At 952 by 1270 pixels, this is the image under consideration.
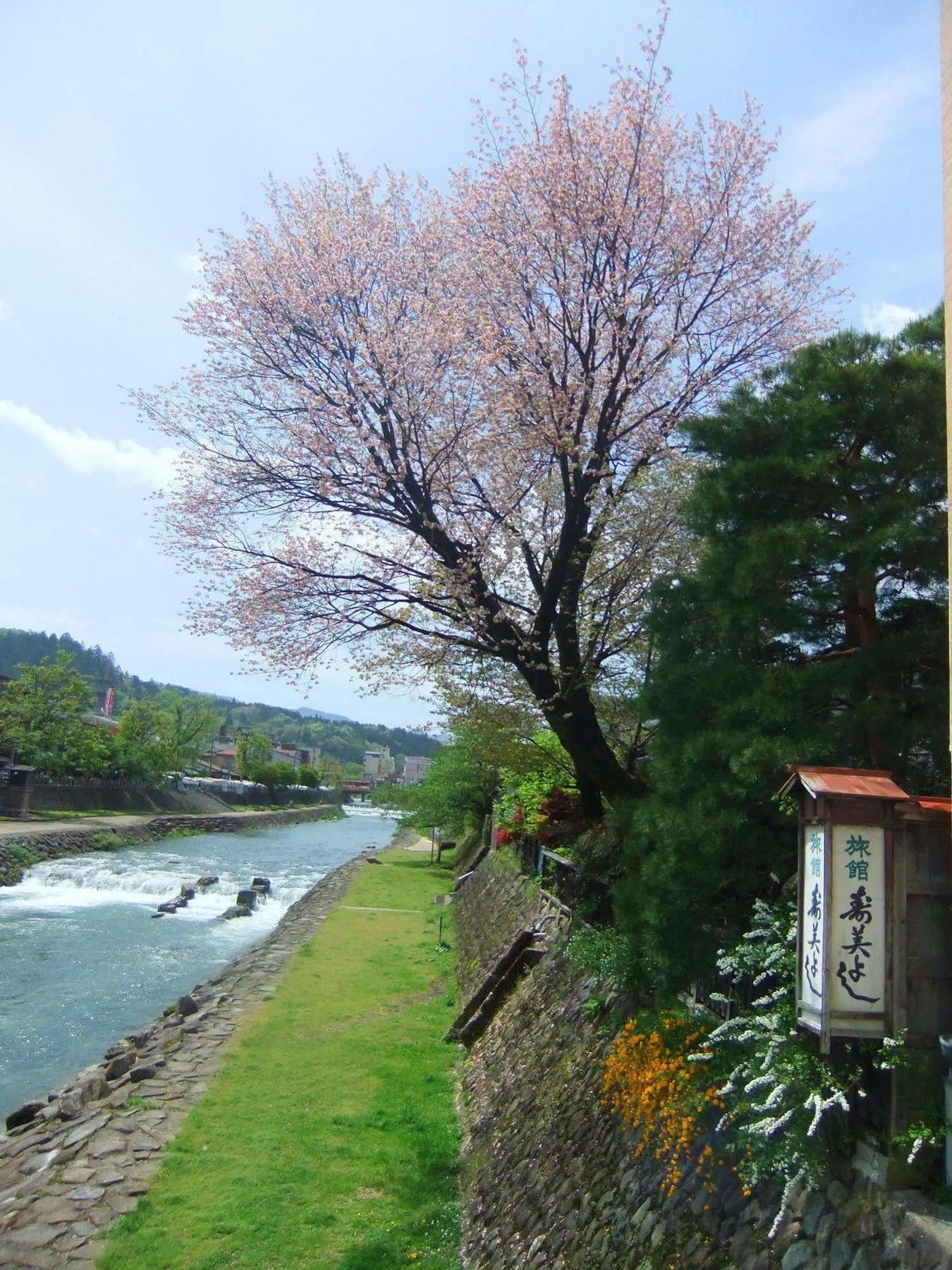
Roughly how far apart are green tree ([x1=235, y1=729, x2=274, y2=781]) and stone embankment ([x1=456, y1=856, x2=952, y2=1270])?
7616cm

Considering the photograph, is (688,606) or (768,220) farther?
(768,220)

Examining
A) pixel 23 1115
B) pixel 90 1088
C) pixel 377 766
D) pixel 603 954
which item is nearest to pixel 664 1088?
pixel 603 954

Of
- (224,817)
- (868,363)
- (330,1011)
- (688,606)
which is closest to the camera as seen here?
(868,363)

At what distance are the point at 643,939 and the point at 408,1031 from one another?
6938 mm

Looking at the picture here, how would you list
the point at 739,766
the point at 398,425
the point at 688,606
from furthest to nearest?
the point at 398,425
the point at 688,606
the point at 739,766

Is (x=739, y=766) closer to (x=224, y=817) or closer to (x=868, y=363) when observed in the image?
(x=868, y=363)

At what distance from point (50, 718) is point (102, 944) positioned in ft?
78.0

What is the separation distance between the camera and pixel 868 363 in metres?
6.07

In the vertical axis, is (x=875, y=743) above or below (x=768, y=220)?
below

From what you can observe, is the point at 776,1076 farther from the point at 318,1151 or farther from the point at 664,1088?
the point at 318,1151

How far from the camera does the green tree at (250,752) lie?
274 feet

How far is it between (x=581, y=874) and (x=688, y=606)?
400 cm

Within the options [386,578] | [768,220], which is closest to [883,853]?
[386,578]

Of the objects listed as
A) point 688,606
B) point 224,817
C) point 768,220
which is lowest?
point 224,817
